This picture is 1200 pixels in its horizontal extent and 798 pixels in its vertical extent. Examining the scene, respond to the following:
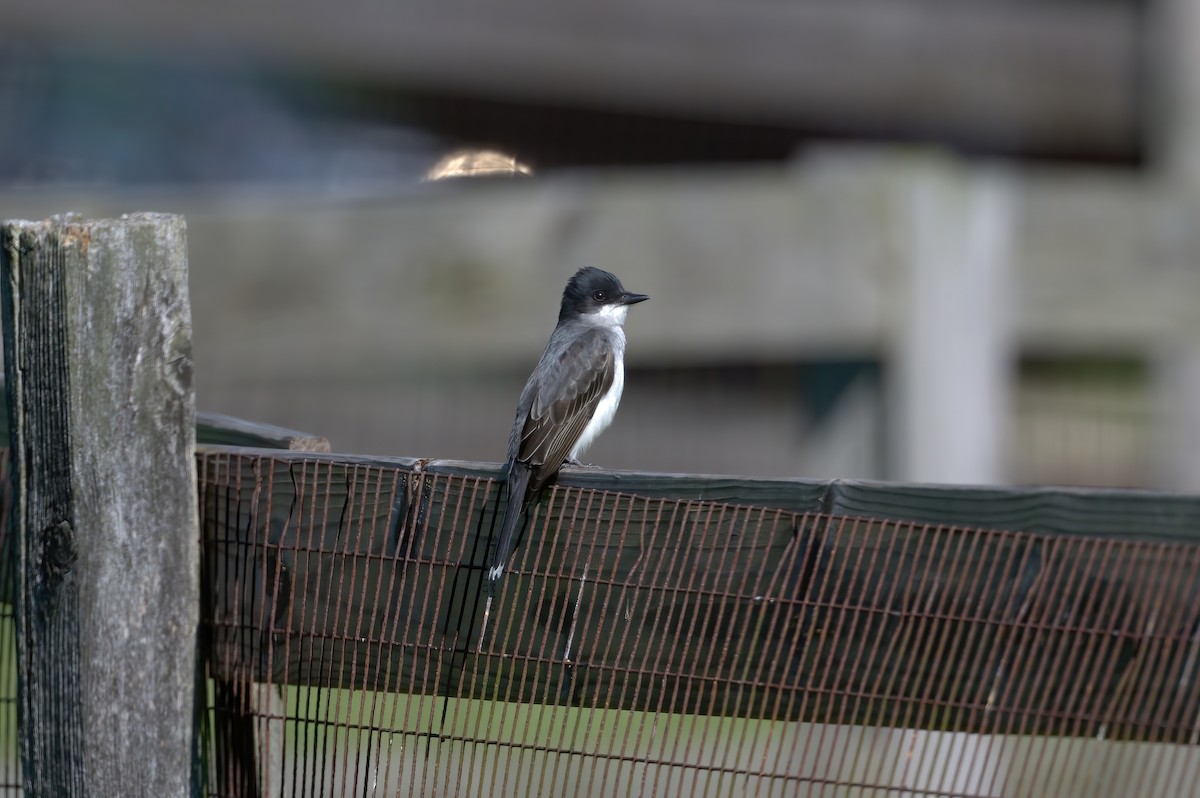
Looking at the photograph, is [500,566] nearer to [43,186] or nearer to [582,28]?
[582,28]

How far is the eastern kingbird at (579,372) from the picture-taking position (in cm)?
417

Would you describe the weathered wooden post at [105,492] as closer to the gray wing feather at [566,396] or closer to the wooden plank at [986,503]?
the wooden plank at [986,503]

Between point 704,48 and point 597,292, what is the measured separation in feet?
4.74

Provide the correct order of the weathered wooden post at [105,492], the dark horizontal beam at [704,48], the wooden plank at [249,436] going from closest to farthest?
the weathered wooden post at [105,492] < the wooden plank at [249,436] < the dark horizontal beam at [704,48]

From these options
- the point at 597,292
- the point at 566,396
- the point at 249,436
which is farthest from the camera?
the point at 597,292

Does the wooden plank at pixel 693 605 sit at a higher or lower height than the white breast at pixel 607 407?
lower

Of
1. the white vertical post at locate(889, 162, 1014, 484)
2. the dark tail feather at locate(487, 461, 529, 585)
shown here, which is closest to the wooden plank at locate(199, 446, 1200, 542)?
the dark tail feather at locate(487, 461, 529, 585)

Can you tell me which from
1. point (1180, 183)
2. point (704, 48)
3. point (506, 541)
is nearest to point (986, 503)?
point (506, 541)

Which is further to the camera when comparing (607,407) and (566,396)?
(607,407)

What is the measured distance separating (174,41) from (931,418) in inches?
137

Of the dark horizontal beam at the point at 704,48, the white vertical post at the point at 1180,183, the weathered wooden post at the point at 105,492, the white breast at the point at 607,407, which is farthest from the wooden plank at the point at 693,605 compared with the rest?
the dark horizontal beam at the point at 704,48

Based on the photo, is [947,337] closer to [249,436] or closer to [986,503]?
[986,503]

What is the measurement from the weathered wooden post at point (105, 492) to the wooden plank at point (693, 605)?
144 mm

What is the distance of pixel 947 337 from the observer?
459cm
